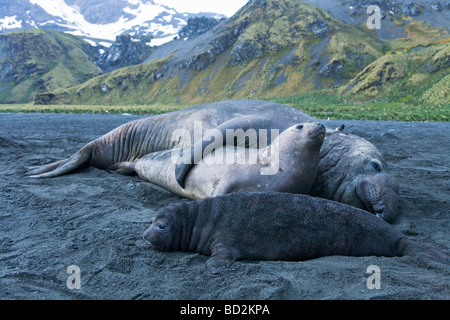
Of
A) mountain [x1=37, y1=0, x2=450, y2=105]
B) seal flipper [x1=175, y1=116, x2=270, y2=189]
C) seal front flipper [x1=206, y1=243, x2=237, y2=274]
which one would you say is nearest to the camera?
seal front flipper [x1=206, y1=243, x2=237, y2=274]

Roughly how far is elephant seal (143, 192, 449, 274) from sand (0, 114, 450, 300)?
0.16m

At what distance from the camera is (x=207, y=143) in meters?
5.04

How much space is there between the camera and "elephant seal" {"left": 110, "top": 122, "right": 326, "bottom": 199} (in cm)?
412

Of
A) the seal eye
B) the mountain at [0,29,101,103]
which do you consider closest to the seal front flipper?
the seal eye

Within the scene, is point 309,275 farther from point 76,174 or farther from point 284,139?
point 76,174

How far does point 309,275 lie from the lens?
2746 mm

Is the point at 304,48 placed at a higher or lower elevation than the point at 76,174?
higher

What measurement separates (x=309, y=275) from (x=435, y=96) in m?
41.6

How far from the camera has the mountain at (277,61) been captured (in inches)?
2623

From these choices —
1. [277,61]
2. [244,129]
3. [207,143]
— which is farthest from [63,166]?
[277,61]

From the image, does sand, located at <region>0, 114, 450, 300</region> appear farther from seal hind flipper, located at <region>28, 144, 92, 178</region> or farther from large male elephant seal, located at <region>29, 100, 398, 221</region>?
seal hind flipper, located at <region>28, 144, 92, 178</region>

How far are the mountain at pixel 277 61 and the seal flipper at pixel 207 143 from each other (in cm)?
5081

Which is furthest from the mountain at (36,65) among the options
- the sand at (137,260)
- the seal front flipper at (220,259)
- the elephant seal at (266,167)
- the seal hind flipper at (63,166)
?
the seal front flipper at (220,259)

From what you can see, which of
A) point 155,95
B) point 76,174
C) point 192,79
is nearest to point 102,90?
point 155,95
